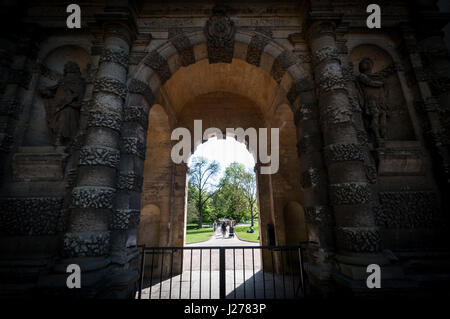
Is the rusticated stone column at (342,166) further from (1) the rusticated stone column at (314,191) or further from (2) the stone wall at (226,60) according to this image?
(1) the rusticated stone column at (314,191)

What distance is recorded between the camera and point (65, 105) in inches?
154

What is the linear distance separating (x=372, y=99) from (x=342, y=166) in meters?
1.94

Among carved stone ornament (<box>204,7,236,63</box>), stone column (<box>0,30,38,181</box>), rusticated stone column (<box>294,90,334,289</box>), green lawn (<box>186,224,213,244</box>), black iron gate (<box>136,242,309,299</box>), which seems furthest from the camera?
green lawn (<box>186,224,213,244</box>)

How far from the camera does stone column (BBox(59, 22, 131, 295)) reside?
2.87 meters

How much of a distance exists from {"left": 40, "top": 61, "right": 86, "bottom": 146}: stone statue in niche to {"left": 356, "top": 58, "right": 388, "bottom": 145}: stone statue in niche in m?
6.25

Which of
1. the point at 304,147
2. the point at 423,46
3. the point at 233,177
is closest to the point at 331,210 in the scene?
the point at 304,147

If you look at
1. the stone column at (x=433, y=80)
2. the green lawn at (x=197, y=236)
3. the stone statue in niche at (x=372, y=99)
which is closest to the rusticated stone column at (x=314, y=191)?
the stone statue in niche at (x=372, y=99)

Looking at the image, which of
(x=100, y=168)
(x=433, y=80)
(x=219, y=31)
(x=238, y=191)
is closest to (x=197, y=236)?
(x=238, y=191)

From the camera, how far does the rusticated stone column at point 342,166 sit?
9.65 feet

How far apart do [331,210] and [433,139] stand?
2601mm

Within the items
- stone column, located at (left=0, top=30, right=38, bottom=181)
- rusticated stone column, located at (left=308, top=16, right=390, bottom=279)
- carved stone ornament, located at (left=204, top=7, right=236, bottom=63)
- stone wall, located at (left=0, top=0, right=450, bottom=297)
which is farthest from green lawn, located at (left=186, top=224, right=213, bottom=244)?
carved stone ornament, located at (left=204, top=7, right=236, bottom=63)

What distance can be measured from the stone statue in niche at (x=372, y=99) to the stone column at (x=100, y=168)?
5209 millimetres

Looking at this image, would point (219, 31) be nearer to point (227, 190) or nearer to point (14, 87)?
point (14, 87)

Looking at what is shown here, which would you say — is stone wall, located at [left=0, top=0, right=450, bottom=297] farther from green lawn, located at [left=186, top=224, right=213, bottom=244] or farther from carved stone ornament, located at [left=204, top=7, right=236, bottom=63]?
green lawn, located at [left=186, top=224, right=213, bottom=244]
